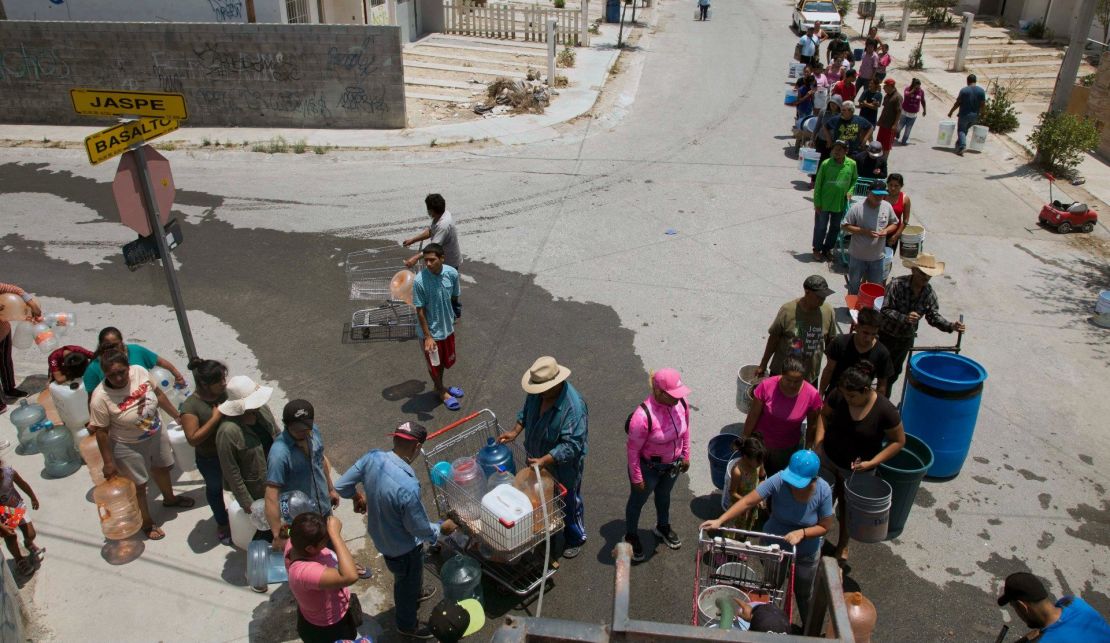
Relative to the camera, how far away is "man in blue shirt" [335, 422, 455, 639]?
502cm

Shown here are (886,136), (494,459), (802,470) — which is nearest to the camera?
(802,470)

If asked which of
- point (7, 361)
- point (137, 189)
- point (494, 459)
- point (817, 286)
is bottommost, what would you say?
point (7, 361)

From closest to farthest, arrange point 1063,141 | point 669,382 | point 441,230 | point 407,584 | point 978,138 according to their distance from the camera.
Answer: point 407,584
point 669,382
point 441,230
point 1063,141
point 978,138

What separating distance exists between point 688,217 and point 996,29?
21.9 metres

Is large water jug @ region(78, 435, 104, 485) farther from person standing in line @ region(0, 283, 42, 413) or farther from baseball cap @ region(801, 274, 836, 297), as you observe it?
baseball cap @ region(801, 274, 836, 297)

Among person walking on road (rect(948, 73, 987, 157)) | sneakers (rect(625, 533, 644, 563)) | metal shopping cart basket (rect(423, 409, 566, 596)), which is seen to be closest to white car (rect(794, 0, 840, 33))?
person walking on road (rect(948, 73, 987, 157))

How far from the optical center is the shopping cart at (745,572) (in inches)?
186

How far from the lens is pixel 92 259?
37.9 ft

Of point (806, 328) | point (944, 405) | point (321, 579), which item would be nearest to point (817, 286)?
point (806, 328)

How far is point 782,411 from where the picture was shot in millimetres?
6023

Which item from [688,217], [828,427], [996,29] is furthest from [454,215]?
[996,29]

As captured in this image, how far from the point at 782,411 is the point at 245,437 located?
4.03 m

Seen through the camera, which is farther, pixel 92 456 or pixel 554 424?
pixel 92 456

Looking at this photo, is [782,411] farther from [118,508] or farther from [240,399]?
[118,508]
